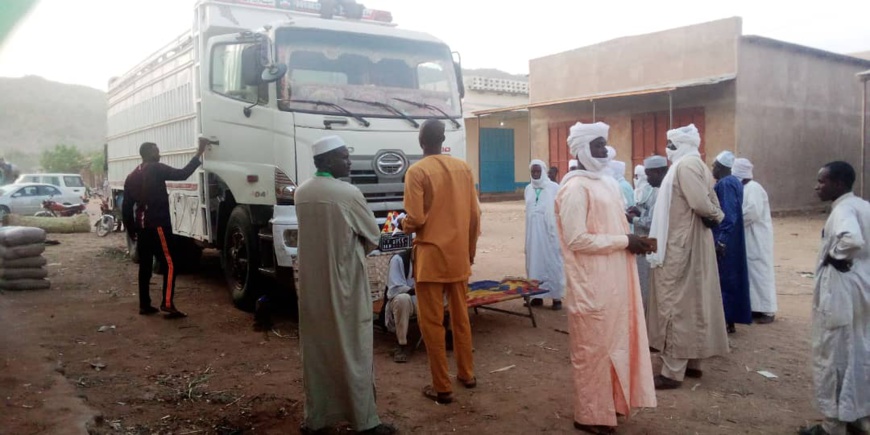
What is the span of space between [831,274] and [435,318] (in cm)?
225

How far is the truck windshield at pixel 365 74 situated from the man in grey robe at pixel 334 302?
244 centimetres

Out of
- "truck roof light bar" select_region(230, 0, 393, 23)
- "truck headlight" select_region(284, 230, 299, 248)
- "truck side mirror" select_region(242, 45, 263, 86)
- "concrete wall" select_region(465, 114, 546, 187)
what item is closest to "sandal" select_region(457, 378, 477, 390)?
"truck headlight" select_region(284, 230, 299, 248)

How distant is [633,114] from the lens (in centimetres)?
1659

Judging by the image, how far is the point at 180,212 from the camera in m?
8.02

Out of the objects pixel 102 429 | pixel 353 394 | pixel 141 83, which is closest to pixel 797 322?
pixel 353 394

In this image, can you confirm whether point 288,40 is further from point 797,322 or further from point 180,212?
point 797,322

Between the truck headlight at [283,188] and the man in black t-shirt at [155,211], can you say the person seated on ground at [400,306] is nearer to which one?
the truck headlight at [283,188]

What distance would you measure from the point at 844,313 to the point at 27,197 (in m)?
22.0

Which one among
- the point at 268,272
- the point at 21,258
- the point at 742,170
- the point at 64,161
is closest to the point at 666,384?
the point at 742,170

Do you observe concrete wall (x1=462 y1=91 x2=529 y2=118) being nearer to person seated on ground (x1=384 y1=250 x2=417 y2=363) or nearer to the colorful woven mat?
the colorful woven mat

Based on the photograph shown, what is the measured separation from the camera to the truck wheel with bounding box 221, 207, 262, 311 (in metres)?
6.47

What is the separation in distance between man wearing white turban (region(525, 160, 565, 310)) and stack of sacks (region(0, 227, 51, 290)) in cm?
630

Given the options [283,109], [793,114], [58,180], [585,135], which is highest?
[793,114]

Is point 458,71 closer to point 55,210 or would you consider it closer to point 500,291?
point 500,291
